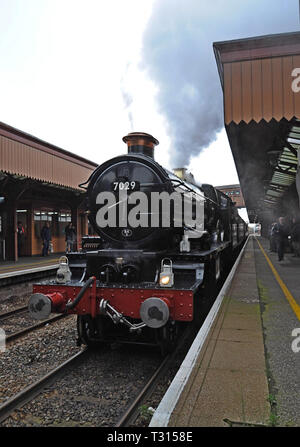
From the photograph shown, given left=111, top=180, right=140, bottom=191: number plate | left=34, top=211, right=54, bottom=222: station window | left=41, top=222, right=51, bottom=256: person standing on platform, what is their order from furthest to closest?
left=34, top=211, right=54, bottom=222: station window, left=41, top=222, right=51, bottom=256: person standing on platform, left=111, top=180, right=140, bottom=191: number plate

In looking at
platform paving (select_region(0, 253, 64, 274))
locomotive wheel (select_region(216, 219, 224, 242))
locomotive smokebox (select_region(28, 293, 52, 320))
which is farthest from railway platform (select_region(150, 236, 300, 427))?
platform paving (select_region(0, 253, 64, 274))

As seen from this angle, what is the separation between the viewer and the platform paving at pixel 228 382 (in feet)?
7.89

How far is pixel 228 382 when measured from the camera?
2.95m

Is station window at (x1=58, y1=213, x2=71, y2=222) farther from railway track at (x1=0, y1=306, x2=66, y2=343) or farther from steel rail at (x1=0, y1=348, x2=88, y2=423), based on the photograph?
steel rail at (x1=0, y1=348, x2=88, y2=423)

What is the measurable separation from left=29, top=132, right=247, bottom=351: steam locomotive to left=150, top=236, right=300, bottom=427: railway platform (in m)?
0.54

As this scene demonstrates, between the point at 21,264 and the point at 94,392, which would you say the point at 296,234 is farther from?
the point at 94,392

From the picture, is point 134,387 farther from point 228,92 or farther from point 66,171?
point 66,171

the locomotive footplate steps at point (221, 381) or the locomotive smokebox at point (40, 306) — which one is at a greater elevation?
the locomotive smokebox at point (40, 306)

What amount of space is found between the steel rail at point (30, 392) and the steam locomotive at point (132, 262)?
1.96ft

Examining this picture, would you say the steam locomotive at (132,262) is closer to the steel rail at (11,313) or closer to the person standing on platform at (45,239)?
the steel rail at (11,313)

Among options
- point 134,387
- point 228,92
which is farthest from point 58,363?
point 228,92

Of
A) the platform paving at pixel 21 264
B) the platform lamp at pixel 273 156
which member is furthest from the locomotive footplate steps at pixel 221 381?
the platform paving at pixel 21 264

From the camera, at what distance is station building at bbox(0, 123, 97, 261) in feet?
38.3
